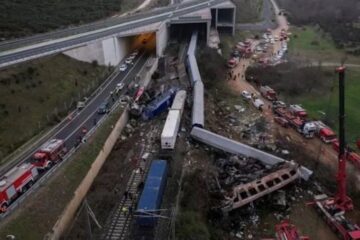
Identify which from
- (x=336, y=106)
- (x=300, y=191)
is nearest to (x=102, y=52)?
(x=336, y=106)

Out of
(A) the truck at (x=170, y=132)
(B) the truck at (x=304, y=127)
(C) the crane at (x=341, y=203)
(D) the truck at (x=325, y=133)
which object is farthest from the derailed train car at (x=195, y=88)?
(C) the crane at (x=341, y=203)

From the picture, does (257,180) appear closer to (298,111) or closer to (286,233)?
(286,233)

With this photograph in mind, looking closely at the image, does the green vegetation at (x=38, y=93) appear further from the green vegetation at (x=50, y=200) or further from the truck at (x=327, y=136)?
the truck at (x=327, y=136)

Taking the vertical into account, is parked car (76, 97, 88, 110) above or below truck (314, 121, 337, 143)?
above

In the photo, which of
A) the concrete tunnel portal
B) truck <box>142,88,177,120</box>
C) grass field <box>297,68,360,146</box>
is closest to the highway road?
the concrete tunnel portal

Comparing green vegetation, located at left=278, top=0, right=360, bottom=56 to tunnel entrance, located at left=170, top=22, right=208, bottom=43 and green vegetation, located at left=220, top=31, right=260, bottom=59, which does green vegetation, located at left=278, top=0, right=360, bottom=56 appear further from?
tunnel entrance, located at left=170, top=22, right=208, bottom=43

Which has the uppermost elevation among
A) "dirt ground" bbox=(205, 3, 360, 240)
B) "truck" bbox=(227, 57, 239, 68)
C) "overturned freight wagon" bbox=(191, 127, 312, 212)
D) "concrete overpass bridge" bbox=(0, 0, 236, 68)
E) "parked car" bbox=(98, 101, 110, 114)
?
"concrete overpass bridge" bbox=(0, 0, 236, 68)
